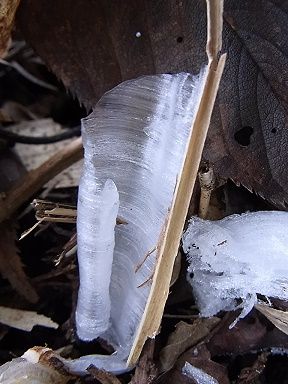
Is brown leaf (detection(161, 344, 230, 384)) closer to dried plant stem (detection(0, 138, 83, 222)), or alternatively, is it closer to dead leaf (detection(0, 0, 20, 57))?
dried plant stem (detection(0, 138, 83, 222))

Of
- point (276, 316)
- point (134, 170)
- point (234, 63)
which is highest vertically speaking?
point (234, 63)

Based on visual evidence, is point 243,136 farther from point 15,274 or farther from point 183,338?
point 15,274

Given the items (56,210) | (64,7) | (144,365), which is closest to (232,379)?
(144,365)

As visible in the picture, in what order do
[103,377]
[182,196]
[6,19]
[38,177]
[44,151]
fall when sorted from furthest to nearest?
[44,151] → [38,177] → [6,19] → [103,377] → [182,196]

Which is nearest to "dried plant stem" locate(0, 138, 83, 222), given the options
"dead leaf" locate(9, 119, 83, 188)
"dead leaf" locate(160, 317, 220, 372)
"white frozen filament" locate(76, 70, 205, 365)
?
"dead leaf" locate(9, 119, 83, 188)

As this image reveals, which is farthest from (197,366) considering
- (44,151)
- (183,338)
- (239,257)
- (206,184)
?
(44,151)

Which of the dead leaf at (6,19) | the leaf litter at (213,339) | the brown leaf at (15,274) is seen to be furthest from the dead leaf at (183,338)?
the dead leaf at (6,19)
